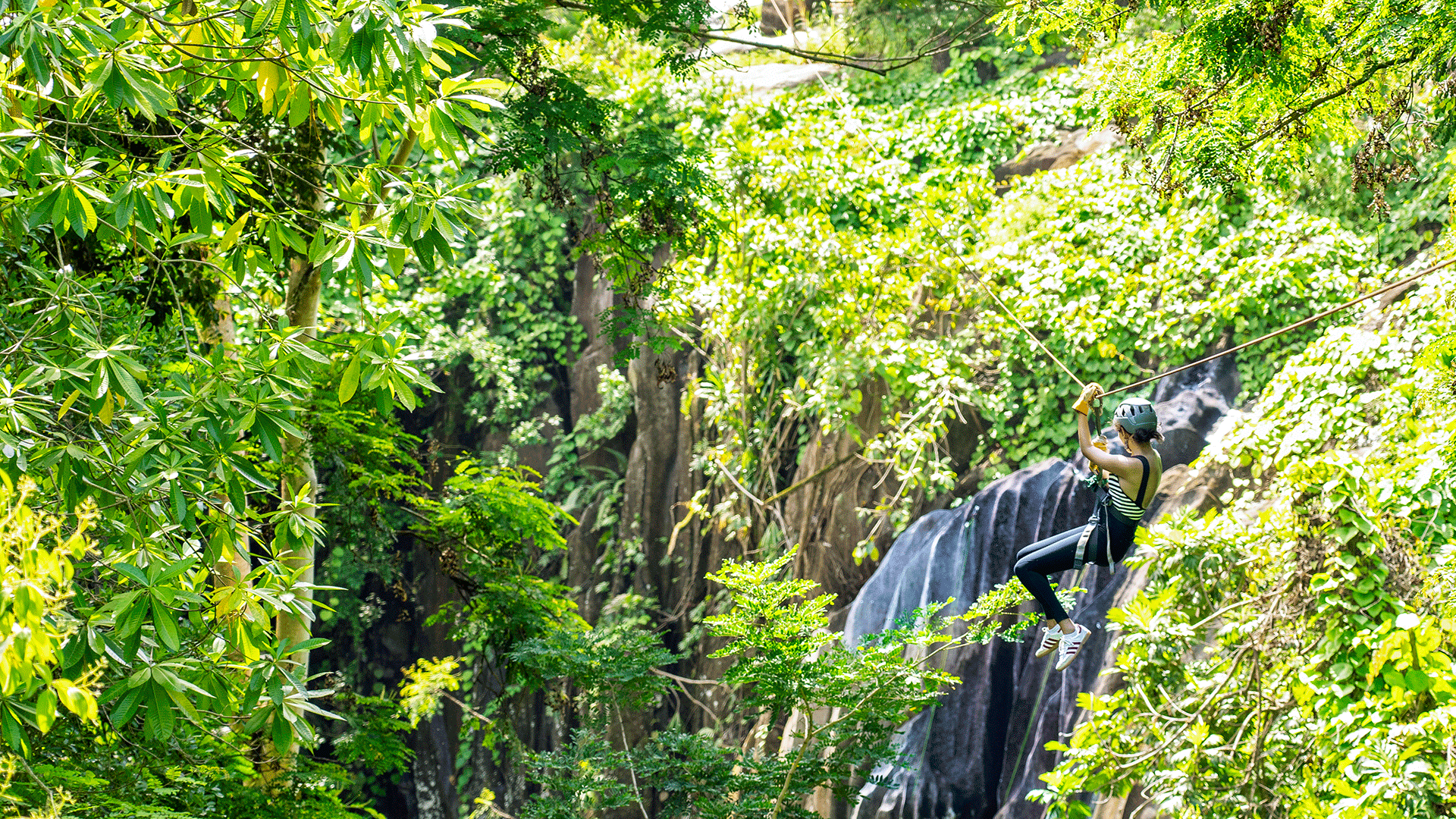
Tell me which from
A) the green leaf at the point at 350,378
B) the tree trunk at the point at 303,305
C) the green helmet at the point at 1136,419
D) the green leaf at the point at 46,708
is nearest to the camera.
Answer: the green leaf at the point at 46,708

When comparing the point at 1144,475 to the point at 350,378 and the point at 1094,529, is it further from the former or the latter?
the point at 350,378

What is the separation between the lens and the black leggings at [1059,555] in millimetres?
4191

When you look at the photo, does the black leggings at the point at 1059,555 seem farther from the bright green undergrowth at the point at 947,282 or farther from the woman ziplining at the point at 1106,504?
the bright green undergrowth at the point at 947,282

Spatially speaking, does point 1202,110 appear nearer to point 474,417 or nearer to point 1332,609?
point 1332,609

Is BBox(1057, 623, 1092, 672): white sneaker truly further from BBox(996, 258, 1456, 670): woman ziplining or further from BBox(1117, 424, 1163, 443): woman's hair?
BBox(1117, 424, 1163, 443): woman's hair

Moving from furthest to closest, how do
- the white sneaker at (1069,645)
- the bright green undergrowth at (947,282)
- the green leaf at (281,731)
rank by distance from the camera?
the bright green undergrowth at (947,282)
the white sneaker at (1069,645)
the green leaf at (281,731)

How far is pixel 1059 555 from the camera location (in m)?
4.32

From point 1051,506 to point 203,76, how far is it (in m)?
6.58

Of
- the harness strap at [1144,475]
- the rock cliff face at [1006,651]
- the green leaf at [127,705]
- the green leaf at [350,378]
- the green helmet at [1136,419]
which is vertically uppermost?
the green leaf at [350,378]

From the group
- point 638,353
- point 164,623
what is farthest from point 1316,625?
point 164,623

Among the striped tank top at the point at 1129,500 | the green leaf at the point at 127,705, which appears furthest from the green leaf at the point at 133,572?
the striped tank top at the point at 1129,500

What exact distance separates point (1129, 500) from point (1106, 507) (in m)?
0.09

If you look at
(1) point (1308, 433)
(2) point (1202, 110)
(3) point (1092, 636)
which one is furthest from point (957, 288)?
(2) point (1202, 110)

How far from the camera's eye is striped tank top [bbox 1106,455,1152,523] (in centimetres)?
410
